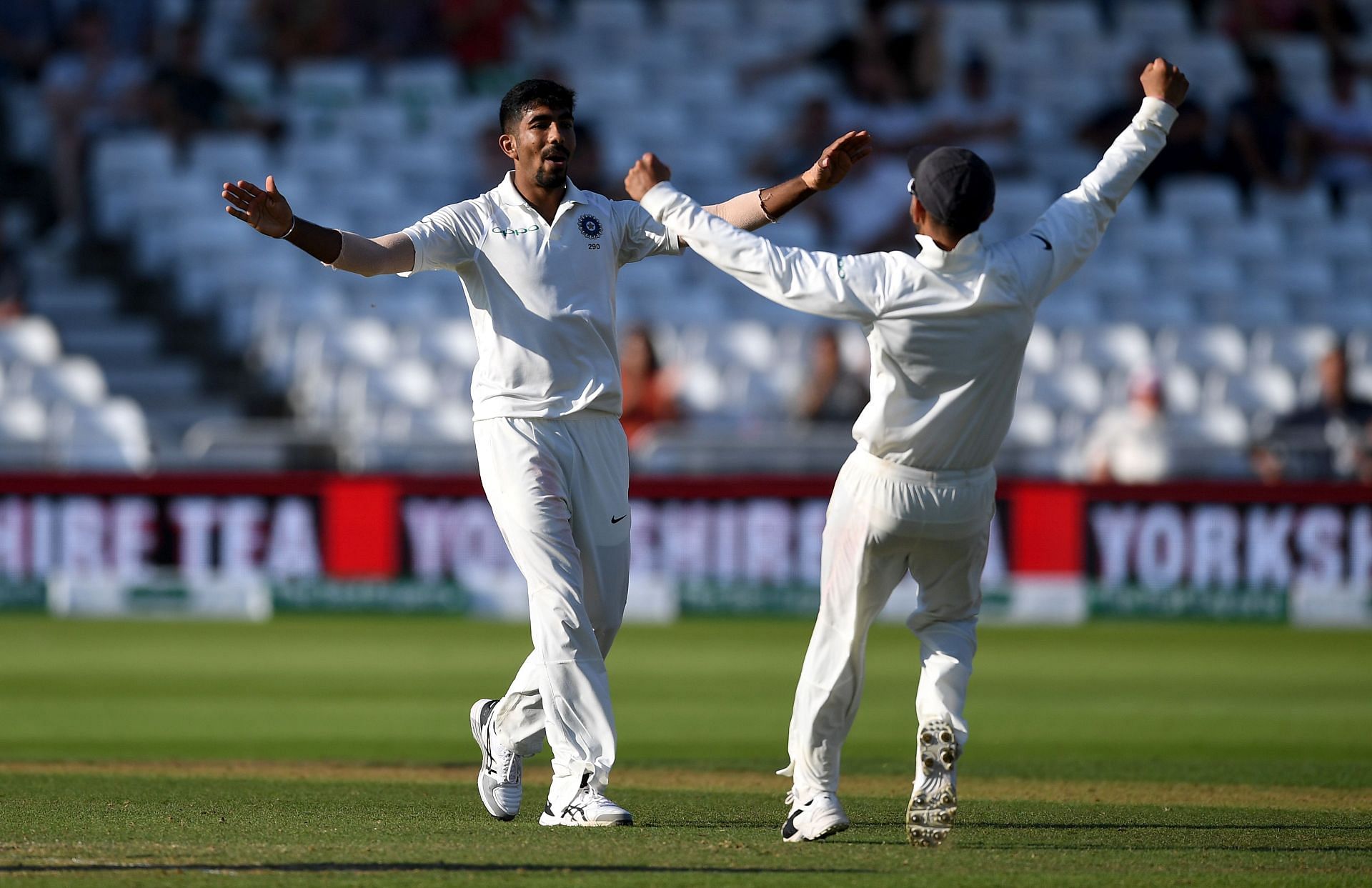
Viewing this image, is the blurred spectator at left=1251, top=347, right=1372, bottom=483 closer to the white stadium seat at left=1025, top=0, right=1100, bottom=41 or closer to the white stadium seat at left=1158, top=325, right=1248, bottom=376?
the white stadium seat at left=1158, top=325, right=1248, bottom=376

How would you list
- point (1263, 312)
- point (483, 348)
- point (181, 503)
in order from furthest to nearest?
point (1263, 312)
point (181, 503)
point (483, 348)

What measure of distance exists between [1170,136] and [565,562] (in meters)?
14.4

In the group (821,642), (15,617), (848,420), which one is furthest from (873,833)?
(15,617)

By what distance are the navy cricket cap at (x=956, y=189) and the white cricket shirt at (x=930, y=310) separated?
0.25 feet

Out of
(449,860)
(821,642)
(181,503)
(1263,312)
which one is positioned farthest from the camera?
(1263,312)

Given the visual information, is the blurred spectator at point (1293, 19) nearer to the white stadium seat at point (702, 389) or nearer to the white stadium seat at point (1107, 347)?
the white stadium seat at point (1107, 347)

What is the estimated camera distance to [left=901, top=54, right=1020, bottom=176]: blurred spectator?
18.3m

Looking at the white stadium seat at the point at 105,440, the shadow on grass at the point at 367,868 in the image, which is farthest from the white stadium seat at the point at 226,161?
the shadow on grass at the point at 367,868

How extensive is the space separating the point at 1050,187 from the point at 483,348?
44.2ft

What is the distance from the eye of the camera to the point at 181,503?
45.5 ft

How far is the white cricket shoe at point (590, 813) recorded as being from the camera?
18.8 feet

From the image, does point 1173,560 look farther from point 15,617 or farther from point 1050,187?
point 15,617

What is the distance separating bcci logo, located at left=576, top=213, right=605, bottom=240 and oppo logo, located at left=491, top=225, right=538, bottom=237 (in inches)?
5.4

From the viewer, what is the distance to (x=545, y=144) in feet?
19.6
